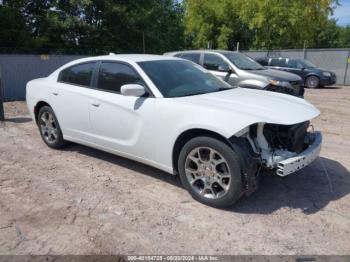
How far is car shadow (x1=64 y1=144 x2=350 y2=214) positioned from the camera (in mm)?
3920

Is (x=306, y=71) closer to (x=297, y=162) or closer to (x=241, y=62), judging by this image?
(x=241, y=62)

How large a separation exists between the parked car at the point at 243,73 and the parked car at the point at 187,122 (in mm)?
3736

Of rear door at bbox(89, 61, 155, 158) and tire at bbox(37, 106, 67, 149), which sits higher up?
rear door at bbox(89, 61, 155, 158)

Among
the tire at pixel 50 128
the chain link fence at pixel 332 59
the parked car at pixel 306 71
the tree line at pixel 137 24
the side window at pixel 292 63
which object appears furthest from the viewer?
the tree line at pixel 137 24

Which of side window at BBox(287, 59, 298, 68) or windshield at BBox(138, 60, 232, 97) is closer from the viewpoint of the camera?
windshield at BBox(138, 60, 232, 97)

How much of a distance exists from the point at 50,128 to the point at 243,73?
4.91m

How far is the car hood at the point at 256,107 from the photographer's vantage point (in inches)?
144

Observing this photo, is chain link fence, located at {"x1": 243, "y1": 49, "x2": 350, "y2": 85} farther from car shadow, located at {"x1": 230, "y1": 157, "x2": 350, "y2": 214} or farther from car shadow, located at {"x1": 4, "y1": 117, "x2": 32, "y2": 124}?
car shadow, located at {"x1": 4, "y1": 117, "x2": 32, "y2": 124}

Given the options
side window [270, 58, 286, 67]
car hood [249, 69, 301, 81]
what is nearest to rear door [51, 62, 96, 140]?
car hood [249, 69, 301, 81]

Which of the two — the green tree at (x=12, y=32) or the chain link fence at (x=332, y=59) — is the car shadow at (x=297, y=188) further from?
the green tree at (x=12, y=32)

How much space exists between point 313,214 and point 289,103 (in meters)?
1.31

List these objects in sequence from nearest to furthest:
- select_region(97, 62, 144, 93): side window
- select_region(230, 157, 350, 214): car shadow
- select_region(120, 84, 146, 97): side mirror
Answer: select_region(230, 157, 350, 214): car shadow
select_region(120, 84, 146, 97): side mirror
select_region(97, 62, 144, 93): side window

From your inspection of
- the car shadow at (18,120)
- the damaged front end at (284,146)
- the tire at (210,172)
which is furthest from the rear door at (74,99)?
the car shadow at (18,120)

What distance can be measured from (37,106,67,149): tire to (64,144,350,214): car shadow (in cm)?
110
